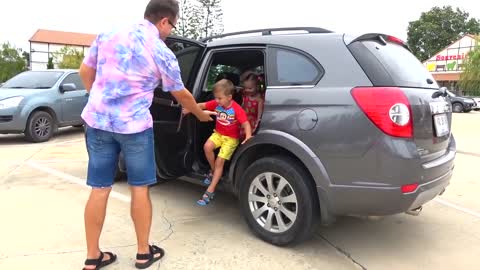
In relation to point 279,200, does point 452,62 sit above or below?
above

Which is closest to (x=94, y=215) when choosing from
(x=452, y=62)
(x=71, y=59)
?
(x=452, y=62)

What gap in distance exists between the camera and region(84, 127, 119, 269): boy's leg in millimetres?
3107

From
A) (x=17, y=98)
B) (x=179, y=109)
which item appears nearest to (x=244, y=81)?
(x=179, y=109)

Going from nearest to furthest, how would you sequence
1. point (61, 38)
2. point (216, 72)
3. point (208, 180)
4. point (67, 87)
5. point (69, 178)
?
point (208, 180) < point (216, 72) < point (69, 178) < point (67, 87) < point (61, 38)

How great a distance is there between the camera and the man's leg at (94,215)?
3.16m

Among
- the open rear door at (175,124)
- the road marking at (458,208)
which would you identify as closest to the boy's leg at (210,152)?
the open rear door at (175,124)

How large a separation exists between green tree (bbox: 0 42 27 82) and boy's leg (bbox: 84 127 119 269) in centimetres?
7193

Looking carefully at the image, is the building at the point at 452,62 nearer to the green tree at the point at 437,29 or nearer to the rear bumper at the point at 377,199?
the green tree at the point at 437,29

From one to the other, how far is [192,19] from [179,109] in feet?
28.2

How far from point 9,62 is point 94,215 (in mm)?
76279

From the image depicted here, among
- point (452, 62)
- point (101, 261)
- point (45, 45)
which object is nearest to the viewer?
point (101, 261)

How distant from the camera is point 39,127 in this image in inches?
372

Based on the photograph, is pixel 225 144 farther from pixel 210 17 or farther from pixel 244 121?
pixel 210 17

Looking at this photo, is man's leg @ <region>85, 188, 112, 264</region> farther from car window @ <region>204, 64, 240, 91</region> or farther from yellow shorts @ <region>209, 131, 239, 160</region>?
car window @ <region>204, 64, 240, 91</region>
